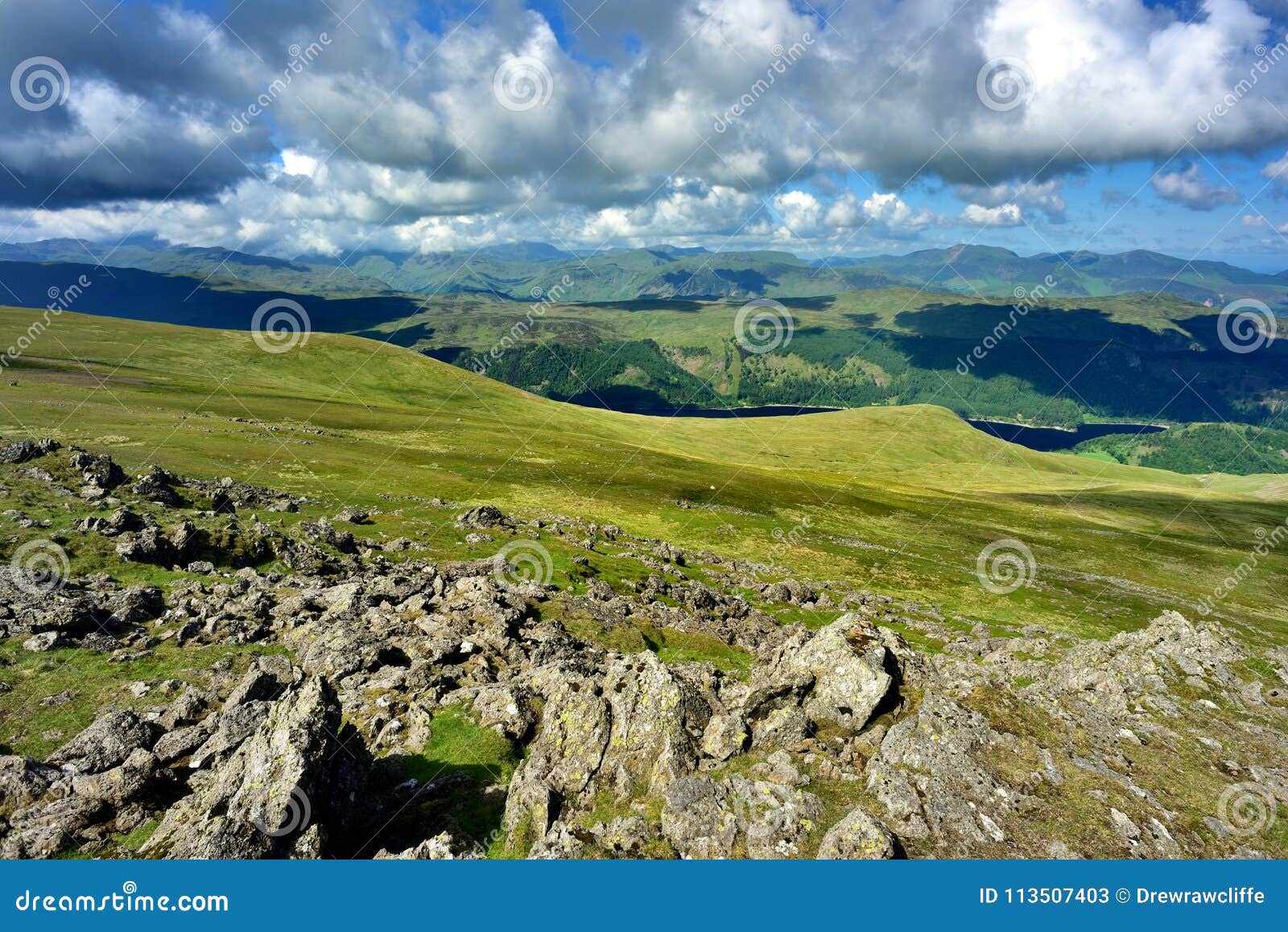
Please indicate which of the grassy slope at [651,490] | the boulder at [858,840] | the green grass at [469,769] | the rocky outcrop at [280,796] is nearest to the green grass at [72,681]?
the rocky outcrop at [280,796]

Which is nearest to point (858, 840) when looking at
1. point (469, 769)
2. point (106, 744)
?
point (469, 769)

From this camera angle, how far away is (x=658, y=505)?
108438 mm

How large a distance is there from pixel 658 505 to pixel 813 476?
252 feet

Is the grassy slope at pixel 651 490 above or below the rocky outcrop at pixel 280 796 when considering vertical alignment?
above

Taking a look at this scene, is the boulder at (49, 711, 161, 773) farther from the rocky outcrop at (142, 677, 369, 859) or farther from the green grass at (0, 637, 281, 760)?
the rocky outcrop at (142, 677, 369, 859)

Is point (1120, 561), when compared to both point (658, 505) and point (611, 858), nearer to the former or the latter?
point (658, 505)

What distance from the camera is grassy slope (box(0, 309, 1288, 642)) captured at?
83.9m

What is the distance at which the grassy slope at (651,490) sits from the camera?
83875mm

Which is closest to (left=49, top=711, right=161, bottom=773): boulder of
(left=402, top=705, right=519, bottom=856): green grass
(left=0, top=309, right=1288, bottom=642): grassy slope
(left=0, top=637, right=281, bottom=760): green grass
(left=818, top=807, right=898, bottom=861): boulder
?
(left=0, top=637, right=281, bottom=760): green grass

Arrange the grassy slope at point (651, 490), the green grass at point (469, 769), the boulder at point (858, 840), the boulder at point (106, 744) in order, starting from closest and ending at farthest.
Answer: the boulder at point (858, 840) → the green grass at point (469, 769) → the boulder at point (106, 744) → the grassy slope at point (651, 490)

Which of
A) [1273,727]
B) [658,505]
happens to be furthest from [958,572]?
[1273,727]

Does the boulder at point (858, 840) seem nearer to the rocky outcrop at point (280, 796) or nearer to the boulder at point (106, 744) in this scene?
the rocky outcrop at point (280, 796)

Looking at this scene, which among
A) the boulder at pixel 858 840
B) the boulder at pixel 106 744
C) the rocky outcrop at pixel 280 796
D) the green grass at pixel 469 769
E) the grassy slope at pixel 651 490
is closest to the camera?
the rocky outcrop at pixel 280 796

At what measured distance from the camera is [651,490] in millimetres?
118688
